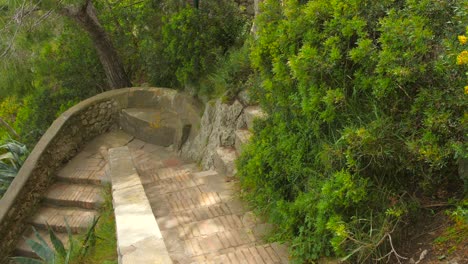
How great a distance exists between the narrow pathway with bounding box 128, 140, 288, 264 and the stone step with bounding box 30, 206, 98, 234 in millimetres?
1097

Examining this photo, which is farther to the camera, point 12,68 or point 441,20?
point 12,68

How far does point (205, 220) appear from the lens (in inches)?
160

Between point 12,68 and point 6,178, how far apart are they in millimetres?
1800

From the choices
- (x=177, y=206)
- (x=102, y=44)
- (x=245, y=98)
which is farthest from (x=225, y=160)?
(x=102, y=44)

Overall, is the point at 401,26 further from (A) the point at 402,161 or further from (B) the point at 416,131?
(A) the point at 402,161

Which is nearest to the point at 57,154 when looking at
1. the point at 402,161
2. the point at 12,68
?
the point at 12,68

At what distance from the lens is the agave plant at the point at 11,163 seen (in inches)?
273

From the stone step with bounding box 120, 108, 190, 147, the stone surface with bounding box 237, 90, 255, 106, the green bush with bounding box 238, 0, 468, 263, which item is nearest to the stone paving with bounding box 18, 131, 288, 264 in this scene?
the stone step with bounding box 120, 108, 190, 147

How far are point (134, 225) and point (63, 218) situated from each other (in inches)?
129

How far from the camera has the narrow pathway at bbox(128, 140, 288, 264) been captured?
135 inches

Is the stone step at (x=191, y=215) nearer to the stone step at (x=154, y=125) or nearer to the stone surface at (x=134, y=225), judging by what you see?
the stone surface at (x=134, y=225)

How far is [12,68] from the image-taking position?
6.37m

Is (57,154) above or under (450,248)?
under

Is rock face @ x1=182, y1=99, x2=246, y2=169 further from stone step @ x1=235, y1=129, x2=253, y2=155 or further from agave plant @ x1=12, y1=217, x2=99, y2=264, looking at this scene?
agave plant @ x1=12, y1=217, x2=99, y2=264
